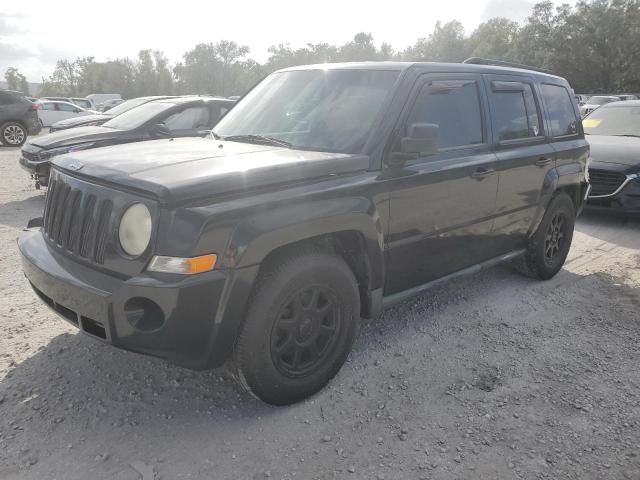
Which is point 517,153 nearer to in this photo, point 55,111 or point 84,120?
point 84,120

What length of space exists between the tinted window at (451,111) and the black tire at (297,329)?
3.84 feet

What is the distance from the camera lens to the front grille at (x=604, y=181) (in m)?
7.11

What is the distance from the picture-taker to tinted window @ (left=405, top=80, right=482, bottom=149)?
3504 millimetres

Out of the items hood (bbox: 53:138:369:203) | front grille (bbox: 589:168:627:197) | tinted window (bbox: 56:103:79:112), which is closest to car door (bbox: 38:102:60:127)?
tinted window (bbox: 56:103:79:112)

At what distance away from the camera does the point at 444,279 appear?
3.84m

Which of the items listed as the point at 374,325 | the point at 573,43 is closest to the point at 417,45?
the point at 573,43

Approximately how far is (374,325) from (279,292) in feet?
4.94

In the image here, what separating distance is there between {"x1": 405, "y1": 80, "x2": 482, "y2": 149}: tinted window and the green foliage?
173 feet

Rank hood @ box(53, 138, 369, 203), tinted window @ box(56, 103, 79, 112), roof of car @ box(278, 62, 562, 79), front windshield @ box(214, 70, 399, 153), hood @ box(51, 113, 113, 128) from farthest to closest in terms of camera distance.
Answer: tinted window @ box(56, 103, 79, 112) < hood @ box(51, 113, 113, 128) < roof of car @ box(278, 62, 562, 79) < front windshield @ box(214, 70, 399, 153) < hood @ box(53, 138, 369, 203)

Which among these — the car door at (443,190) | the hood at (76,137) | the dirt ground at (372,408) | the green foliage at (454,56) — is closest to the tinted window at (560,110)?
the car door at (443,190)

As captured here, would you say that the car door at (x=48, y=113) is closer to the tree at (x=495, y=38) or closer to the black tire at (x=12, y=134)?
the black tire at (x=12, y=134)

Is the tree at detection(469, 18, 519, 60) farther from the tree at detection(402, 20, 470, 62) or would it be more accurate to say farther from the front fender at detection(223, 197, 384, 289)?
the front fender at detection(223, 197, 384, 289)

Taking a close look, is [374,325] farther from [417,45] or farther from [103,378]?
[417,45]

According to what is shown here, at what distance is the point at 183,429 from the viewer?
9.10ft
